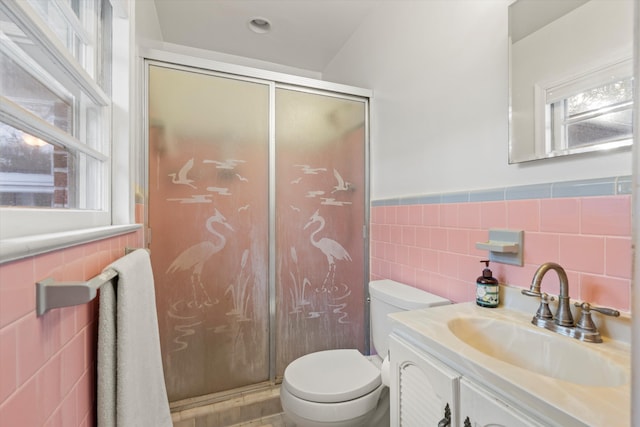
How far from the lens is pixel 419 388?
0.81m

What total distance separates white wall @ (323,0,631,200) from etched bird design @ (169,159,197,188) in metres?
1.09

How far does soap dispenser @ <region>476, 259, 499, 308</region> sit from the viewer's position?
1.01 metres

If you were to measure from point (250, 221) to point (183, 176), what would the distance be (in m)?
0.42

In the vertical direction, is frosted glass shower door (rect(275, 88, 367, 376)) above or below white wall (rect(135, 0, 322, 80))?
below

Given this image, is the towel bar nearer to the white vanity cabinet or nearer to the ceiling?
the white vanity cabinet

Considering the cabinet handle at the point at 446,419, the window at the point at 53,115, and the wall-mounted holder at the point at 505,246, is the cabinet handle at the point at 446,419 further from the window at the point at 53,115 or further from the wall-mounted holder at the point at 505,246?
the window at the point at 53,115

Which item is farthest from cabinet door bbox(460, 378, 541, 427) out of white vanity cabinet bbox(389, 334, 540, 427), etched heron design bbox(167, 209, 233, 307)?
→ etched heron design bbox(167, 209, 233, 307)

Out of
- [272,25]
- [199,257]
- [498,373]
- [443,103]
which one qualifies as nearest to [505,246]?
[498,373]

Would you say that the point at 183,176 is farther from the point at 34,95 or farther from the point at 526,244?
the point at 526,244

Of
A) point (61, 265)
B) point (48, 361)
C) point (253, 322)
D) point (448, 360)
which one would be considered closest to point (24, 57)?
point (61, 265)

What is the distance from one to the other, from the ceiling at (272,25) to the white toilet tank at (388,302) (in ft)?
5.40

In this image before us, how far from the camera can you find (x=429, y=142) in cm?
140

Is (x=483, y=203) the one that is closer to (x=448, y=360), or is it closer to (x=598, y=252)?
(x=598, y=252)

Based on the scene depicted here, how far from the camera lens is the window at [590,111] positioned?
2.42 ft
